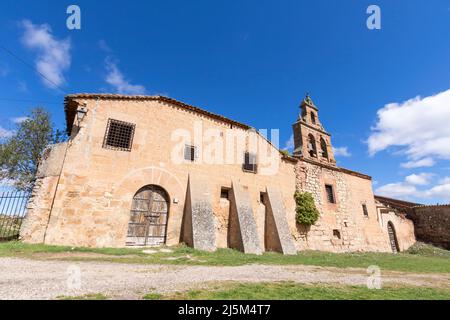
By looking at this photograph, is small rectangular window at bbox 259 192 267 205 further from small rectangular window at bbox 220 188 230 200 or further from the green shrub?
the green shrub

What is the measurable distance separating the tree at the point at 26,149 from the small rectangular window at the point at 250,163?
596 inches

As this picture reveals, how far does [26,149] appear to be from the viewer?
16.9m

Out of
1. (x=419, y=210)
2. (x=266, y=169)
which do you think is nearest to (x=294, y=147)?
(x=266, y=169)

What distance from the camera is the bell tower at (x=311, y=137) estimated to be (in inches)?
663

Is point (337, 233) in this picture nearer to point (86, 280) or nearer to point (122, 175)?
point (122, 175)

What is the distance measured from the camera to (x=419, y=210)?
2098 cm

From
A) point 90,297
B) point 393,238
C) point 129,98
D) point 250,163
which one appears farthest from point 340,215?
point 90,297

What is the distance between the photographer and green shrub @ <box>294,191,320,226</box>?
1370 cm

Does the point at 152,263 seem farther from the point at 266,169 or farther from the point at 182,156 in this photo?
the point at 266,169

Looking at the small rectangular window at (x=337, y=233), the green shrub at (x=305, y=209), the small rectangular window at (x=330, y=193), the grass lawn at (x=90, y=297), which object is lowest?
the grass lawn at (x=90, y=297)

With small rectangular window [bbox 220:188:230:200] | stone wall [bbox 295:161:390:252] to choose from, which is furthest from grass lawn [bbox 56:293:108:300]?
stone wall [bbox 295:161:390:252]

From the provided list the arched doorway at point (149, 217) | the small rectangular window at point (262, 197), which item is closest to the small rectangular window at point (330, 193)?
the small rectangular window at point (262, 197)

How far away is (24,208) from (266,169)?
11.7 metres

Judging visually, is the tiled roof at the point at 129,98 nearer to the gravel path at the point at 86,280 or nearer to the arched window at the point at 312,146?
the arched window at the point at 312,146
